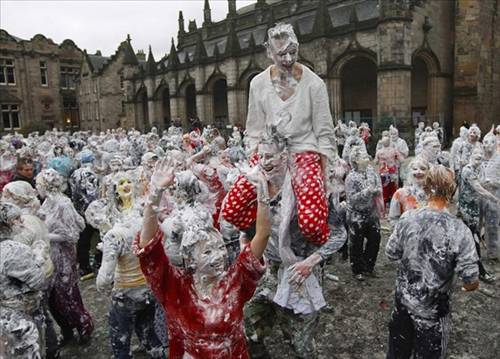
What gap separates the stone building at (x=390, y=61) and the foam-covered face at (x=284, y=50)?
1875 centimetres

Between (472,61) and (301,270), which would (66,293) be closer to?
(301,270)

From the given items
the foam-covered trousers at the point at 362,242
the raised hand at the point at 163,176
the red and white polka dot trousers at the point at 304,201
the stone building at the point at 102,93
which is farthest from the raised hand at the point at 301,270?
the stone building at the point at 102,93

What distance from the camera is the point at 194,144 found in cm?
789

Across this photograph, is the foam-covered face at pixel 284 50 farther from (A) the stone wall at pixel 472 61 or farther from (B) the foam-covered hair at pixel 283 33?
(A) the stone wall at pixel 472 61

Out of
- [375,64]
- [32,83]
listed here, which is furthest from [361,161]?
[32,83]

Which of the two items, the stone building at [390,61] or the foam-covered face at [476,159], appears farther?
the stone building at [390,61]

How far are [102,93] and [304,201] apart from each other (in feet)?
149

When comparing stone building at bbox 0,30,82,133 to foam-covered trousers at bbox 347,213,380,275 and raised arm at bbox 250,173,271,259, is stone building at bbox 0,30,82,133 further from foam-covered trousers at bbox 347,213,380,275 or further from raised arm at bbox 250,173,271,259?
raised arm at bbox 250,173,271,259

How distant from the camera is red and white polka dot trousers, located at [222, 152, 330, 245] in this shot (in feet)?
8.93

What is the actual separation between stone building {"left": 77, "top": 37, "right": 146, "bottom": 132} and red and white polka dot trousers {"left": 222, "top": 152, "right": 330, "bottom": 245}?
42.7m

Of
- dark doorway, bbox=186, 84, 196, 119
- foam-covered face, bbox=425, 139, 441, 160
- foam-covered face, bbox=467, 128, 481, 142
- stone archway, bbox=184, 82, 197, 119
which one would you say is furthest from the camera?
dark doorway, bbox=186, 84, 196, 119

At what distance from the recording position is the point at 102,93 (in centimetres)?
4381

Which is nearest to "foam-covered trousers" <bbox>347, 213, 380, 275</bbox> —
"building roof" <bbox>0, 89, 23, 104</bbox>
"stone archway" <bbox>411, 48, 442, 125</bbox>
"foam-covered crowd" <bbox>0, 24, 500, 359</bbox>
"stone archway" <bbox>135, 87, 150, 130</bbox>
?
"foam-covered crowd" <bbox>0, 24, 500, 359</bbox>

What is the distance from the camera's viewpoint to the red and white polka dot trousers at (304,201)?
272cm
